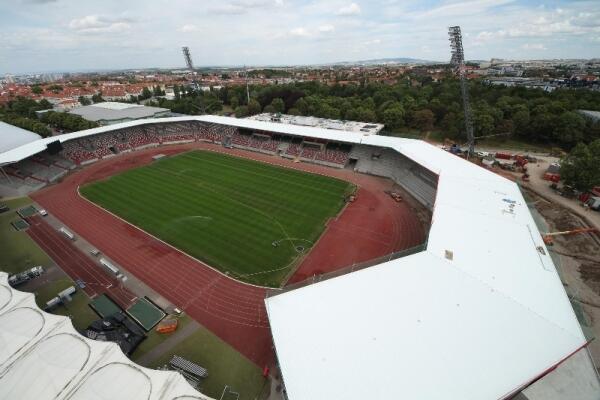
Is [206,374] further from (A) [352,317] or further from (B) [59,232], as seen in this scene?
(B) [59,232]

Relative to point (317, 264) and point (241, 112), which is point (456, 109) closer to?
point (241, 112)

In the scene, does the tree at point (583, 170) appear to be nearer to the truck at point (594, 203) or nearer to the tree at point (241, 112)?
the truck at point (594, 203)

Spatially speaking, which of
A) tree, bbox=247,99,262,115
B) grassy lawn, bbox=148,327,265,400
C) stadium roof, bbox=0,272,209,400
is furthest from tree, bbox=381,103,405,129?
stadium roof, bbox=0,272,209,400

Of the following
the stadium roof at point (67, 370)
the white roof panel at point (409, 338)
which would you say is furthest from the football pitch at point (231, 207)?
the stadium roof at point (67, 370)

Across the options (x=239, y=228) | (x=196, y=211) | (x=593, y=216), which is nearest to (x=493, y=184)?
(x=593, y=216)

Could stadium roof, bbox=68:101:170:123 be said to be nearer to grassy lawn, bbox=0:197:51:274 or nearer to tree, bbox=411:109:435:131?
grassy lawn, bbox=0:197:51:274

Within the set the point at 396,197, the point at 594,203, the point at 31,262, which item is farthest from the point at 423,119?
the point at 31,262
